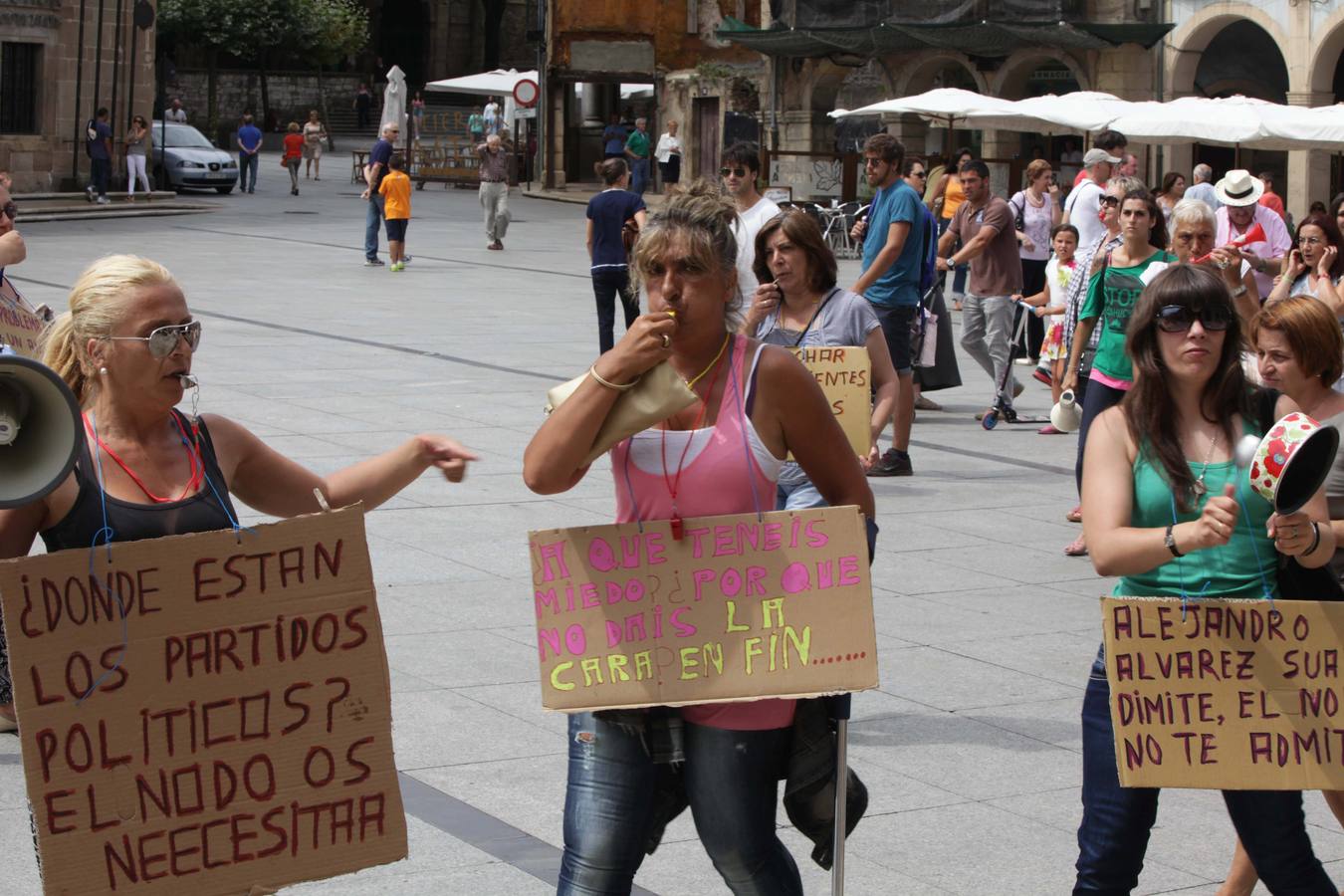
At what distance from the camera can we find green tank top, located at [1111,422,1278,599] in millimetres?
3834

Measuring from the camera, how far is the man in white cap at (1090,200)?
16.4m

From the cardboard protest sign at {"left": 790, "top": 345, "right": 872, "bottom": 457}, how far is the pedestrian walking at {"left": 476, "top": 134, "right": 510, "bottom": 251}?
20.4m

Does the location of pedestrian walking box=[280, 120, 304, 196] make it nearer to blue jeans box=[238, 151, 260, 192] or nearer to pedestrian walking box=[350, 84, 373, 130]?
blue jeans box=[238, 151, 260, 192]

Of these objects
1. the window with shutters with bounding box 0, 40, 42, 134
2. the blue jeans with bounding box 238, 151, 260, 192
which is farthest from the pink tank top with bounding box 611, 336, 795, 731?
the blue jeans with bounding box 238, 151, 260, 192

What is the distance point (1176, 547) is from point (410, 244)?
81.8ft

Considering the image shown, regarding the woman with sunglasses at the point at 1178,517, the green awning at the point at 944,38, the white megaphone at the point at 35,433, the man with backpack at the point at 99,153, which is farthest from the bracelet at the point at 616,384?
the man with backpack at the point at 99,153

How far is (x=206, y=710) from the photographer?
330 centimetres

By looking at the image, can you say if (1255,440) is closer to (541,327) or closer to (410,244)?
(541,327)

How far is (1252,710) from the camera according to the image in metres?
3.73

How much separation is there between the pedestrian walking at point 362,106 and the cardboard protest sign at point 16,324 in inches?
2095

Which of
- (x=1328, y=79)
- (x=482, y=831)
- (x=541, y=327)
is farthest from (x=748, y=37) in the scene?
(x=482, y=831)

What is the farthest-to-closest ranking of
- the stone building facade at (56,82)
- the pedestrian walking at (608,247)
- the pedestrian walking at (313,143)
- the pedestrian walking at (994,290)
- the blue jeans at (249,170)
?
the pedestrian walking at (313,143), the blue jeans at (249,170), the stone building facade at (56,82), the pedestrian walking at (608,247), the pedestrian walking at (994,290)

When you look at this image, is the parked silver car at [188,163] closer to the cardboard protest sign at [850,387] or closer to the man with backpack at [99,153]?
the man with backpack at [99,153]

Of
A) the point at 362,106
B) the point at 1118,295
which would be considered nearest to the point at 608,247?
the point at 1118,295
